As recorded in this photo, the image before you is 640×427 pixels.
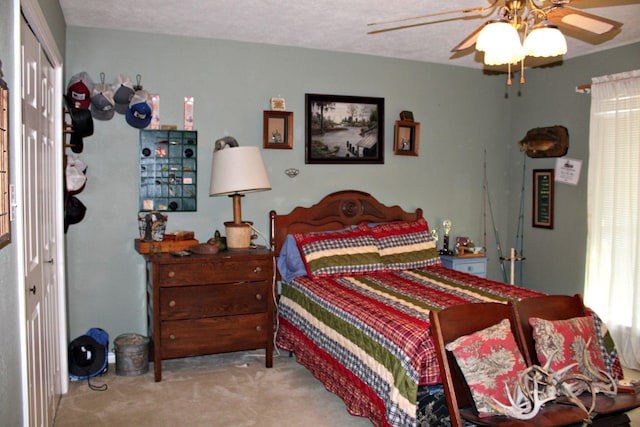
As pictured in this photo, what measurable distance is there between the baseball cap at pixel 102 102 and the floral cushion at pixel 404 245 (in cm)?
220

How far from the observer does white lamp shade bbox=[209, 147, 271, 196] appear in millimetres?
3861

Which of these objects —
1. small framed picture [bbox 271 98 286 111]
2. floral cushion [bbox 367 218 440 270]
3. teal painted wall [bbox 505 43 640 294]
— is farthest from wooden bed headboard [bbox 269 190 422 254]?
teal painted wall [bbox 505 43 640 294]

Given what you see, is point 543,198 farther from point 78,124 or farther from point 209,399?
point 78,124

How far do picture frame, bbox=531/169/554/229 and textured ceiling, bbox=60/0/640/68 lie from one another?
106cm

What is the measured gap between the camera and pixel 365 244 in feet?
14.0

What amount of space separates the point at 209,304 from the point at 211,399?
2.11 ft

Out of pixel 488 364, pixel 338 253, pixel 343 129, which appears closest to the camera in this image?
pixel 488 364

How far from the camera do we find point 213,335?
3.77m

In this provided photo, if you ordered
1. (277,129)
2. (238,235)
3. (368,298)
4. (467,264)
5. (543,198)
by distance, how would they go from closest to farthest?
(368,298), (238,235), (277,129), (467,264), (543,198)

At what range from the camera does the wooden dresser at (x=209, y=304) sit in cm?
365

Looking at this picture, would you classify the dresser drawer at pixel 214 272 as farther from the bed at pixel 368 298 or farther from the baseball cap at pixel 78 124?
the baseball cap at pixel 78 124

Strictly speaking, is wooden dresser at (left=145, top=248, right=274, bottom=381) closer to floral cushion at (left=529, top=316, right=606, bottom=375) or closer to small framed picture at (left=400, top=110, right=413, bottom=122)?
small framed picture at (left=400, top=110, right=413, bottom=122)

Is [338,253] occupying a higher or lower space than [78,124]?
lower

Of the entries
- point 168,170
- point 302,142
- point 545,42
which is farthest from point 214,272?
point 545,42
